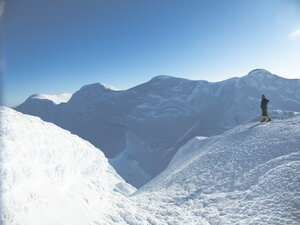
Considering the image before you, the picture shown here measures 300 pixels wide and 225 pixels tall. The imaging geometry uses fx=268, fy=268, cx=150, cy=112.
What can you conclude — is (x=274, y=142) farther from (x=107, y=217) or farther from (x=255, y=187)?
(x=107, y=217)

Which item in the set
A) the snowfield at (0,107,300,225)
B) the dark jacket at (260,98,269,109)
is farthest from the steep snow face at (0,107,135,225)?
the dark jacket at (260,98,269,109)

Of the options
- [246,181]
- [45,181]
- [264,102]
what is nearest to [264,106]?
[264,102]

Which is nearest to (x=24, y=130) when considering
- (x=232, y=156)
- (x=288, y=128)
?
(x=232, y=156)

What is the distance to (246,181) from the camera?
16016 mm

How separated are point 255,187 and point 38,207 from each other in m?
11.0

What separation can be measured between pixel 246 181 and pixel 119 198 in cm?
770

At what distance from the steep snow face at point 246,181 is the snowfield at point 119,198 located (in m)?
0.05

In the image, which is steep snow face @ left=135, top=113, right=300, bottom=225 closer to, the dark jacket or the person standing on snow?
the person standing on snow

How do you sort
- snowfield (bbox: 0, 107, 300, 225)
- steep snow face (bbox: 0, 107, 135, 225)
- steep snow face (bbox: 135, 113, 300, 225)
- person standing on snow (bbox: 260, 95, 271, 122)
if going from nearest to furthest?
1. steep snow face (bbox: 0, 107, 135, 225)
2. snowfield (bbox: 0, 107, 300, 225)
3. steep snow face (bbox: 135, 113, 300, 225)
4. person standing on snow (bbox: 260, 95, 271, 122)

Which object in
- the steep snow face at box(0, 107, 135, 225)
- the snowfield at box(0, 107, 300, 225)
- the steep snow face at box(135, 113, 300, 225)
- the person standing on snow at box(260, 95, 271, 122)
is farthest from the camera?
the person standing on snow at box(260, 95, 271, 122)

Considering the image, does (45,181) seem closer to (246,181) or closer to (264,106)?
(246,181)

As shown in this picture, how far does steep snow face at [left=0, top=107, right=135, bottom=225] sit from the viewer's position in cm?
1030

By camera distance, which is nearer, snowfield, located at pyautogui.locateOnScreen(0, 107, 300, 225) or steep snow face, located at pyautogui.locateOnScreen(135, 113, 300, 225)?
snowfield, located at pyautogui.locateOnScreen(0, 107, 300, 225)

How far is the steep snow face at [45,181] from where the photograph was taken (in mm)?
10305
